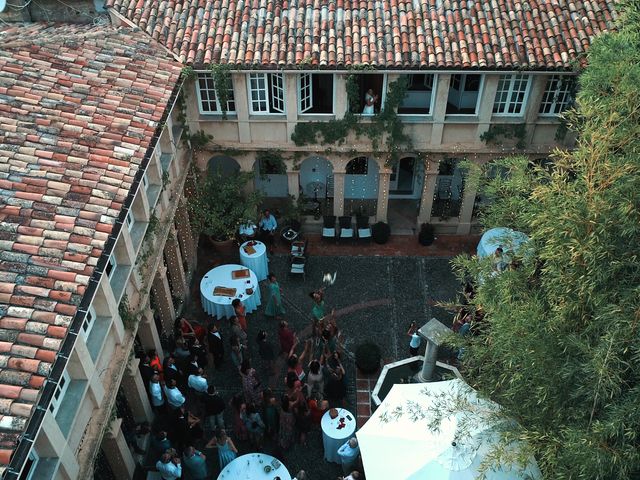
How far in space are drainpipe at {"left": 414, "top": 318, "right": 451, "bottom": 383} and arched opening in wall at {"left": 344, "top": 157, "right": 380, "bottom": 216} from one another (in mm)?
8440

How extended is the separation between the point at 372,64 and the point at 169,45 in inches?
225

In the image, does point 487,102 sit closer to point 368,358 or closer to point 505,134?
point 505,134

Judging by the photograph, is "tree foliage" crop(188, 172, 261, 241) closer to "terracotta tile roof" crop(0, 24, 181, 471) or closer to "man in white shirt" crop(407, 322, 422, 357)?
"terracotta tile roof" crop(0, 24, 181, 471)

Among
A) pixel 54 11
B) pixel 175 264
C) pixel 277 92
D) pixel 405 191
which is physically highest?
pixel 54 11

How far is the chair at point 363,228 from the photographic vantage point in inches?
833

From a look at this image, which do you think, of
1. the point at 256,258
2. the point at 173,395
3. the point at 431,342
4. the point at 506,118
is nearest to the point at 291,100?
the point at 256,258

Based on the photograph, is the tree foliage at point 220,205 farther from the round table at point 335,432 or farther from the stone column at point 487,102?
the round table at point 335,432

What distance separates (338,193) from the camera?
2100cm

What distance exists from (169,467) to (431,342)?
6.49 metres

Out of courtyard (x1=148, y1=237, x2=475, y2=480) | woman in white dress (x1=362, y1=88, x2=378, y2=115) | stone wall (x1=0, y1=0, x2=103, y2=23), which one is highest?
stone wall (x1=0, y1=0, x2=103, y2=23)

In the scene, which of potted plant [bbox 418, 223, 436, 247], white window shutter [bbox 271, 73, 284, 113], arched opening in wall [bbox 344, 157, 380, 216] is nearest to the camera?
white window shutter [bbox 271, 73, 284, 113]

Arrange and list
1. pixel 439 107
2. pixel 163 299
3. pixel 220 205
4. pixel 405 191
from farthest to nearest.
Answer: pixel 405 191 < pixel 220 205 < pixel 439 107 < pixel 163 299

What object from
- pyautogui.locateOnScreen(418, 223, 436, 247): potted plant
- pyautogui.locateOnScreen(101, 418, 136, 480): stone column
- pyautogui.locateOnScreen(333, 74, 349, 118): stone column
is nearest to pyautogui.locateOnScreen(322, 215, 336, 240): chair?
pyautogui.locateOnScreen(418, 223, 436, 247): potted plant

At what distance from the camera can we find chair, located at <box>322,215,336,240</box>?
21.2 metres
